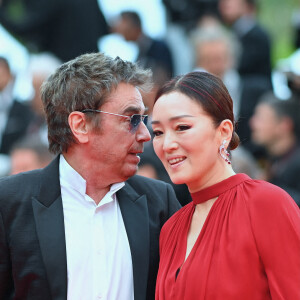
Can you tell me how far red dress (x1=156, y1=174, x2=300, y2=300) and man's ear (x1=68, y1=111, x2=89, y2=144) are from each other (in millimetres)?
918

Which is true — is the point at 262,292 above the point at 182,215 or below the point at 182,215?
below

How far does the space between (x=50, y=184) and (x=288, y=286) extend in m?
1.46

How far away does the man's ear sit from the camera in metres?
3.90

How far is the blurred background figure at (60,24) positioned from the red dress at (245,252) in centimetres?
565

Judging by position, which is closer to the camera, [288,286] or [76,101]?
[288,286]

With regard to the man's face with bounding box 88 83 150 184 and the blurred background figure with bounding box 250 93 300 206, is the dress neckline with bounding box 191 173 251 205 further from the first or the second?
the blurred background figure with bounding box 250 93 300 206

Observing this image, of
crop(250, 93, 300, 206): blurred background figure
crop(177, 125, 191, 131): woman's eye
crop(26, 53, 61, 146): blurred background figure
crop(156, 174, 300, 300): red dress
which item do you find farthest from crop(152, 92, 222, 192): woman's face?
crop(26, 53, 61, 146): blurred background figure

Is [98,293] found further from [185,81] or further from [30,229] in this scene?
[185,81]

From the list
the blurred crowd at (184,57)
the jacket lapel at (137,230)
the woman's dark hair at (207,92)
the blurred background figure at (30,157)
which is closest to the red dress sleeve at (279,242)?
the woman's dark hair at (207,92)

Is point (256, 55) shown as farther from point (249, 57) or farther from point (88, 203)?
point (88, 203)

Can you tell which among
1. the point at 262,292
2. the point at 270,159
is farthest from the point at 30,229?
the point at 270,159

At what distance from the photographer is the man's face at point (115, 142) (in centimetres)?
387

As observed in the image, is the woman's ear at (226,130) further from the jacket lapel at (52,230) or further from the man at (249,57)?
the man at (249,57)

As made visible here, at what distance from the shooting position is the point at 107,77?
3881 mm
